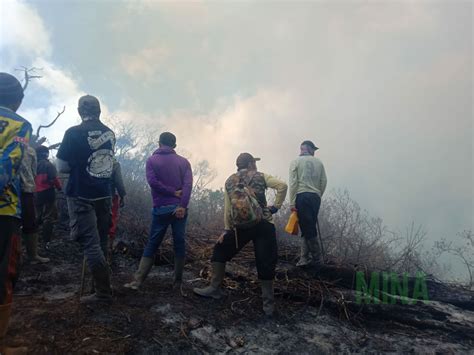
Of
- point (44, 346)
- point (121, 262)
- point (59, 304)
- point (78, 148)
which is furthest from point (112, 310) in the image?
point (121, 262)

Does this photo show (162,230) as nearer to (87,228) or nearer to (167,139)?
(87,228)

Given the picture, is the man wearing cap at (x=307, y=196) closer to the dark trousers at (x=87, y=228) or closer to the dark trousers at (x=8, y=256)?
the dark trousers at (x=87, y=228)

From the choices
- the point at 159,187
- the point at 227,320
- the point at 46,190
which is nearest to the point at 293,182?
the point at 159,187

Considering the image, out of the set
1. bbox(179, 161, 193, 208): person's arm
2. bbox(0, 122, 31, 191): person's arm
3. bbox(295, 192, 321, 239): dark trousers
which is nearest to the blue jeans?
bbox(179, 161, 193, 208): person's arm

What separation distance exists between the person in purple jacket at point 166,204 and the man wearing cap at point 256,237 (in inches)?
21.3

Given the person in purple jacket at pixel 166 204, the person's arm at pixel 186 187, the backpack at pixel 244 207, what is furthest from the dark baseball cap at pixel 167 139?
the backpack at pixel 244 207

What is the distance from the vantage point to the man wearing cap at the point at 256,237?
3918 millimetres

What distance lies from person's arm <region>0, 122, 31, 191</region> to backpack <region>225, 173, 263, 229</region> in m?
2.25

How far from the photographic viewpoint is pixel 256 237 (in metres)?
4.00

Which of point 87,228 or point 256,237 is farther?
point 256,237

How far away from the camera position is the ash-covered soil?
287 centimetres

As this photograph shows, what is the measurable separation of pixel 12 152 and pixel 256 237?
8.87 feet

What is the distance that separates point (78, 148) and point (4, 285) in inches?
60.8

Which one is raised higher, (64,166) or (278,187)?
(278,187)
